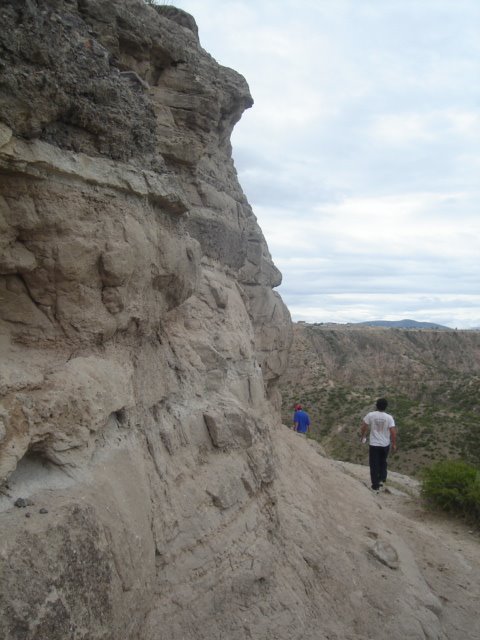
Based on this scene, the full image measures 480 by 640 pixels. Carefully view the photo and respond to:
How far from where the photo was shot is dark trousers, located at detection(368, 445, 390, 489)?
8.03 m

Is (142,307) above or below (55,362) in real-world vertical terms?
above

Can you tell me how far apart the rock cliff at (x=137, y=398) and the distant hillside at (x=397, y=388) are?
13715 mm

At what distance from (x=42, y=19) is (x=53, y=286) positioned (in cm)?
156

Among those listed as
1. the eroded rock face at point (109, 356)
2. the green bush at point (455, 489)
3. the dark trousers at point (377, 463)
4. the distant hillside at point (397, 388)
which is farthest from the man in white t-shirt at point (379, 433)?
the distant hillside at point (397, 388)

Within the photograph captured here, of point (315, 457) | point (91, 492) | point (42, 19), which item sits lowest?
point (315, 457)

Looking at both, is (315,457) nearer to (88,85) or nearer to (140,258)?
(140,258)

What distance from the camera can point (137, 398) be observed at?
12.6 feet

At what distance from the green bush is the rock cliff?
2.05 metres

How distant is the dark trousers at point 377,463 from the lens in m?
8.03

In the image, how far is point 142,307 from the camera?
13.1 ft

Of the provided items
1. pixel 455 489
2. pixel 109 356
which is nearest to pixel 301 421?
pixel 455 489

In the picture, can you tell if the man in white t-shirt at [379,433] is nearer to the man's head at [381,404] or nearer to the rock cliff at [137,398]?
the man's head at [381,404]

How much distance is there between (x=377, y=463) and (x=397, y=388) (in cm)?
3444

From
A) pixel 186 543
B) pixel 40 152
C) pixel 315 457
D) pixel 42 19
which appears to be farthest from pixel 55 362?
pixel 315 457
